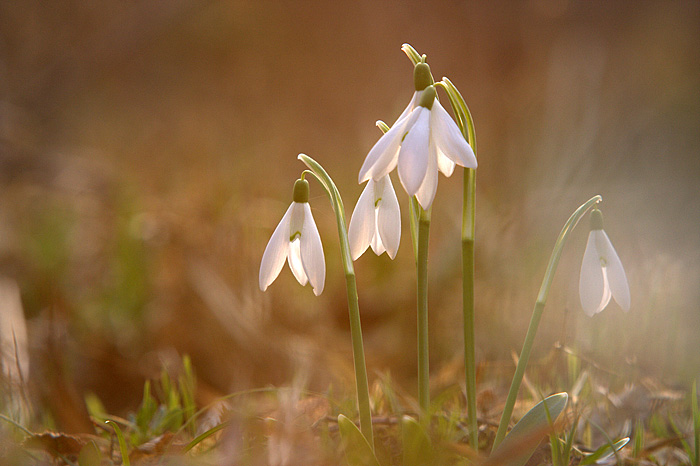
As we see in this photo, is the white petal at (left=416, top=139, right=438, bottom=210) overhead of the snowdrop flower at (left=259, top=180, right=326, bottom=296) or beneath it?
overhead

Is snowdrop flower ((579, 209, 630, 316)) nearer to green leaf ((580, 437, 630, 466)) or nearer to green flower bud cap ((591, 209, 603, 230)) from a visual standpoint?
green flower bud cap ((591, 209, 603, 230))

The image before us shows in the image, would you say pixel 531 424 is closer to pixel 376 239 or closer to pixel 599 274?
pixel 599 274

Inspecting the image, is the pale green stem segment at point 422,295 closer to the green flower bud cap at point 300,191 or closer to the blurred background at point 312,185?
the green flower bud cap at point 300,191

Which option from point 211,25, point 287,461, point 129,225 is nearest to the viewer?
point 287,461

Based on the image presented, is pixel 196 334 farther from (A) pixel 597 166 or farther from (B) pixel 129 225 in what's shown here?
(A) pixel 597 166

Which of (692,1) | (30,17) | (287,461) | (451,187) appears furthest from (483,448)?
(30,17)

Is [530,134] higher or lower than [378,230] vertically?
higher

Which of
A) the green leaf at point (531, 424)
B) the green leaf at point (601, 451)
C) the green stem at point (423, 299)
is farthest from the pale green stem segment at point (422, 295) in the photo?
the green leaf at point (601, 451)

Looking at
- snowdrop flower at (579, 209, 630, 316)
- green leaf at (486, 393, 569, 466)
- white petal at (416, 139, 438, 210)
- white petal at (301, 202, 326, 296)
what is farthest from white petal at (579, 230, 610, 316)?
white petal at (301, 202, 326, 296)
